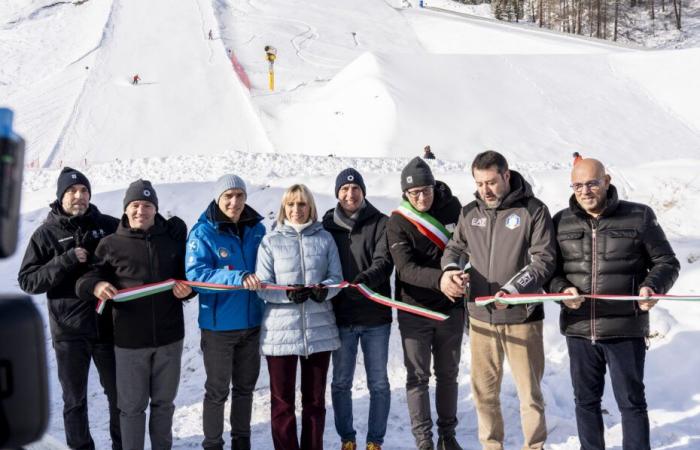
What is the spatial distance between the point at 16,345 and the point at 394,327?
20.5 feet

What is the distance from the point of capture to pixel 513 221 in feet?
15.6

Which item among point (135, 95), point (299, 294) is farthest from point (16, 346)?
point (135, 95)

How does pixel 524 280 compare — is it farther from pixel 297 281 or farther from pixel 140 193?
pixel 140 193

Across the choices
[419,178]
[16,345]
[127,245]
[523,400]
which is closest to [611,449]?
[523,400]

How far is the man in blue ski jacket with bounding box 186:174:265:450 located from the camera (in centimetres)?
511

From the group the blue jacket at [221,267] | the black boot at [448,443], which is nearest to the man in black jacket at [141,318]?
the blue jacket at [221,267]

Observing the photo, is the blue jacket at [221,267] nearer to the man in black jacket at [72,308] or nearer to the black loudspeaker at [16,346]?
the man in black jacket at [72,308]

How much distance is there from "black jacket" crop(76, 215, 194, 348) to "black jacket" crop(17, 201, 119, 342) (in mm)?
217

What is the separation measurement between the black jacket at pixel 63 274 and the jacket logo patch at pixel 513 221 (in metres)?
3.16

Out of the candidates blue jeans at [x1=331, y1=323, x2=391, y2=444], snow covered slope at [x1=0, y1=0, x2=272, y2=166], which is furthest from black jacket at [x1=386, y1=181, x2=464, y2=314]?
snow covered slope at [x1=0, y1=0, x2=272, y2=166]

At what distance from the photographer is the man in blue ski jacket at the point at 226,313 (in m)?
5.11

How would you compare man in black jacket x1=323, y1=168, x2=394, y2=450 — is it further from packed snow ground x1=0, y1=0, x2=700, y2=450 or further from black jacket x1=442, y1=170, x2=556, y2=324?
black jacket x1=442, y1=170, x2=556, y2=324

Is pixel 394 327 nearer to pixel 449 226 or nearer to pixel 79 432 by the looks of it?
pixel 449 226

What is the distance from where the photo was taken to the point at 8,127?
4.33 feet
